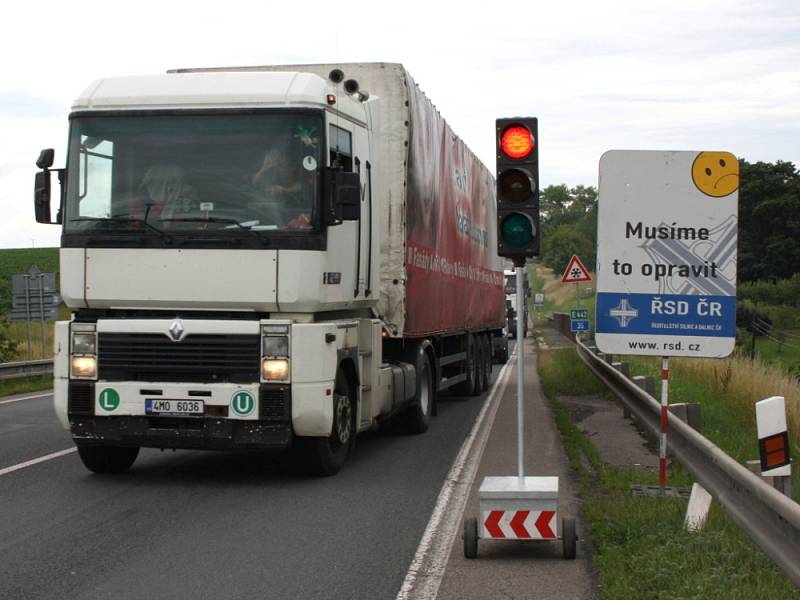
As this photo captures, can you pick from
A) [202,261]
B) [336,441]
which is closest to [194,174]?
[202,261]

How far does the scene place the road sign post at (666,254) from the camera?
967 cm

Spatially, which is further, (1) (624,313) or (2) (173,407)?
(2) (173,407)

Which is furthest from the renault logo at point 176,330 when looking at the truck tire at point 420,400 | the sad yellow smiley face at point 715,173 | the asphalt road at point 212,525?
the truck tire at point 420,400

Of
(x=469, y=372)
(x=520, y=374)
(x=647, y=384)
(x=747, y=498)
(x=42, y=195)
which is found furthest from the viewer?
(x=469, y=372)

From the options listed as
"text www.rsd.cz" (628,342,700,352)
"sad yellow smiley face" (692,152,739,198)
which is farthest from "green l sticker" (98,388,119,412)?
"sad yellow smiley face" (692,152,739,198)

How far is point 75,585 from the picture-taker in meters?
6.96

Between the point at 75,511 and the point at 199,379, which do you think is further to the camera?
the point at 199,379

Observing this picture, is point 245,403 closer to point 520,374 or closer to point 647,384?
point 520,374

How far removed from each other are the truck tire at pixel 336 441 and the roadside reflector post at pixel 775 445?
4345mm

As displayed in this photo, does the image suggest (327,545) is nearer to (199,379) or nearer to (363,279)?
(199,379)

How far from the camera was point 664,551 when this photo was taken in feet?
24.1

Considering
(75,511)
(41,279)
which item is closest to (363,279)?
(75,511)

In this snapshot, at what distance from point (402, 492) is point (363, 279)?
2540 mm

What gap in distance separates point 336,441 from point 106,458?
215cm
